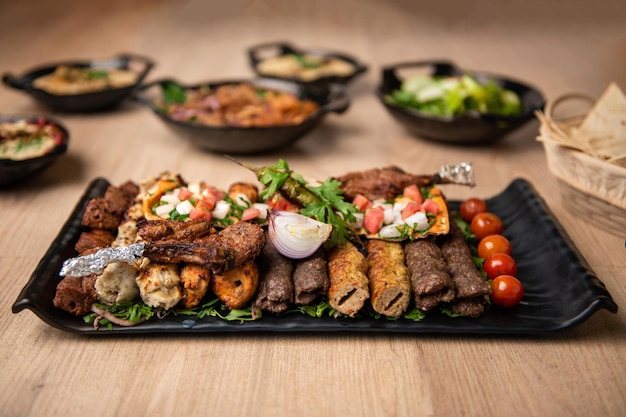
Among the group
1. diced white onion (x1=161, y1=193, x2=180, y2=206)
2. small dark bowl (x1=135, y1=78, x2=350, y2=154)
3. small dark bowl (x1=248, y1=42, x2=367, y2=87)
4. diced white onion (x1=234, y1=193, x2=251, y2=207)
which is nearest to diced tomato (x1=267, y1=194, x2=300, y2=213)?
diced white onion (x1=234, y1=193, x2=251, y2=207)

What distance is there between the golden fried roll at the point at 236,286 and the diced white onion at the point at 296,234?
21 centimetres

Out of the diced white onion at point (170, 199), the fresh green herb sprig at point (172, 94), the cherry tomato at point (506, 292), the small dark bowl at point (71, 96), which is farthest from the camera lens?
the small dark bowl at point (71, 96)

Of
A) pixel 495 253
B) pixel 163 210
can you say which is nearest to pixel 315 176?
pixel 163 210

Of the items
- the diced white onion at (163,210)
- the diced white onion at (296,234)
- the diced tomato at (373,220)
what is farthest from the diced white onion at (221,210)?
the diced tomato at (373,220)

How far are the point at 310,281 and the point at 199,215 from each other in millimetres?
729

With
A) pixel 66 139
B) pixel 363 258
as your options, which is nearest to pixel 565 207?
pixel 363 258

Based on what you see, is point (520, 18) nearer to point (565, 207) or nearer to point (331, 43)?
point (331, 43)

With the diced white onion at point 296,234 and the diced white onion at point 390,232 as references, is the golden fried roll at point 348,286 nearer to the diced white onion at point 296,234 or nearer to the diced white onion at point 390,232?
the diced white onion at point 296,234

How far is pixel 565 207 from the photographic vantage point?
4.15 meters

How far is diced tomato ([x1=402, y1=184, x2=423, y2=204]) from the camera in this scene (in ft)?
10.9

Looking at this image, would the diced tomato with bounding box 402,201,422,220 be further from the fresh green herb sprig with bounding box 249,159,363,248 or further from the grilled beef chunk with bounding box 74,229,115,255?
the grilled beef chunk with bounding box 74,229,115,255

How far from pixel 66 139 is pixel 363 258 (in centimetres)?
255

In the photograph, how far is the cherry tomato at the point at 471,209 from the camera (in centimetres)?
357

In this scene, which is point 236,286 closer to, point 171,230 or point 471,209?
point 171,230
